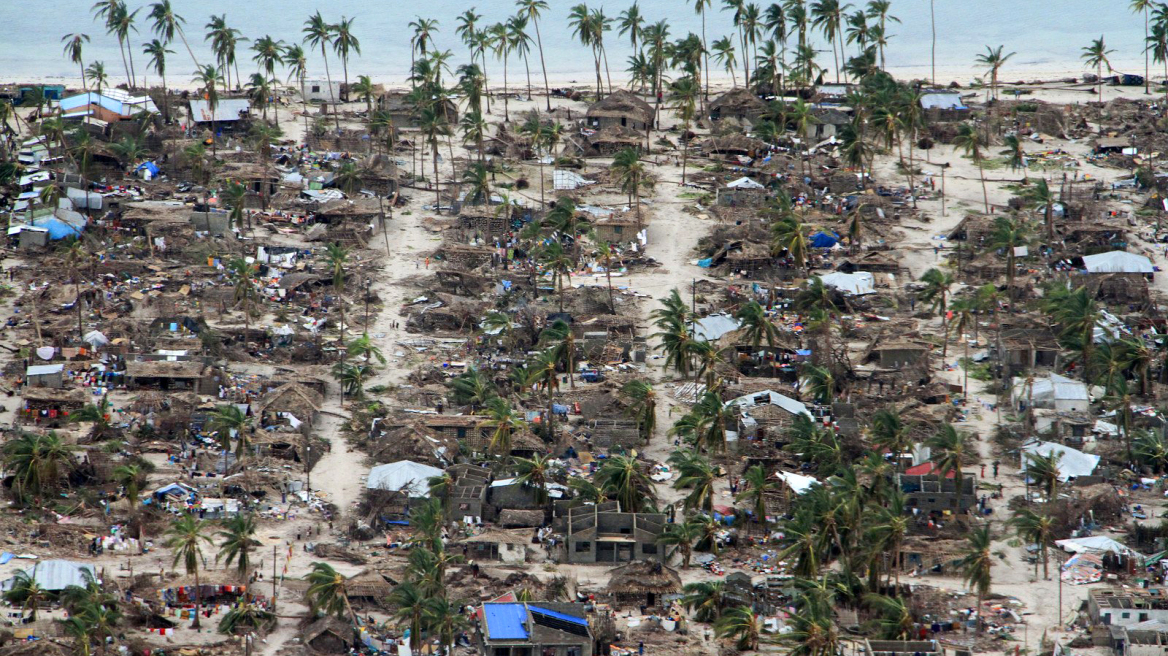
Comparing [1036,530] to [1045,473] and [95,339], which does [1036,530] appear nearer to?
[1045,473]

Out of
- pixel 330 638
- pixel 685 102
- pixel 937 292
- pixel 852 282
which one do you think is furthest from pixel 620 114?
pixel 330 638

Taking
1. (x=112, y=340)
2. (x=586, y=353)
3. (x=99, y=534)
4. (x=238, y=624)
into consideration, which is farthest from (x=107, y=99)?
(x=238, y=624)

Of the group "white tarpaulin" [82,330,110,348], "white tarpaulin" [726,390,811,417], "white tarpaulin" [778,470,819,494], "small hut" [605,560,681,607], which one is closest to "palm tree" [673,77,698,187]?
"white tarpaulin" [726,390,811,417]

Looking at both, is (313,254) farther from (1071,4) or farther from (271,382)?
(1071,4)

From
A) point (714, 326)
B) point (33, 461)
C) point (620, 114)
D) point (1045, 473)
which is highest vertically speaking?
point (620, 114)

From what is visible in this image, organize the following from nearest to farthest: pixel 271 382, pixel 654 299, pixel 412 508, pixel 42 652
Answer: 1. pixel 42 652
2. pixel 412 508
3. pixel 271 382
4. pixel 654 299

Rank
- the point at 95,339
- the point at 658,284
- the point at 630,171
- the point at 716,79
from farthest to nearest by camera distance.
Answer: the point at 716,79, the point at 630,171, the point at 658,284, the point at 95,339

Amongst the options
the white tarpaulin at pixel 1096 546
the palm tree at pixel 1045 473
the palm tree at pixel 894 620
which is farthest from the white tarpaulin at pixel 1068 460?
the palm tree at pixel 894 620

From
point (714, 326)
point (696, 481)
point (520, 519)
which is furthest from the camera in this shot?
point (714, 326)
